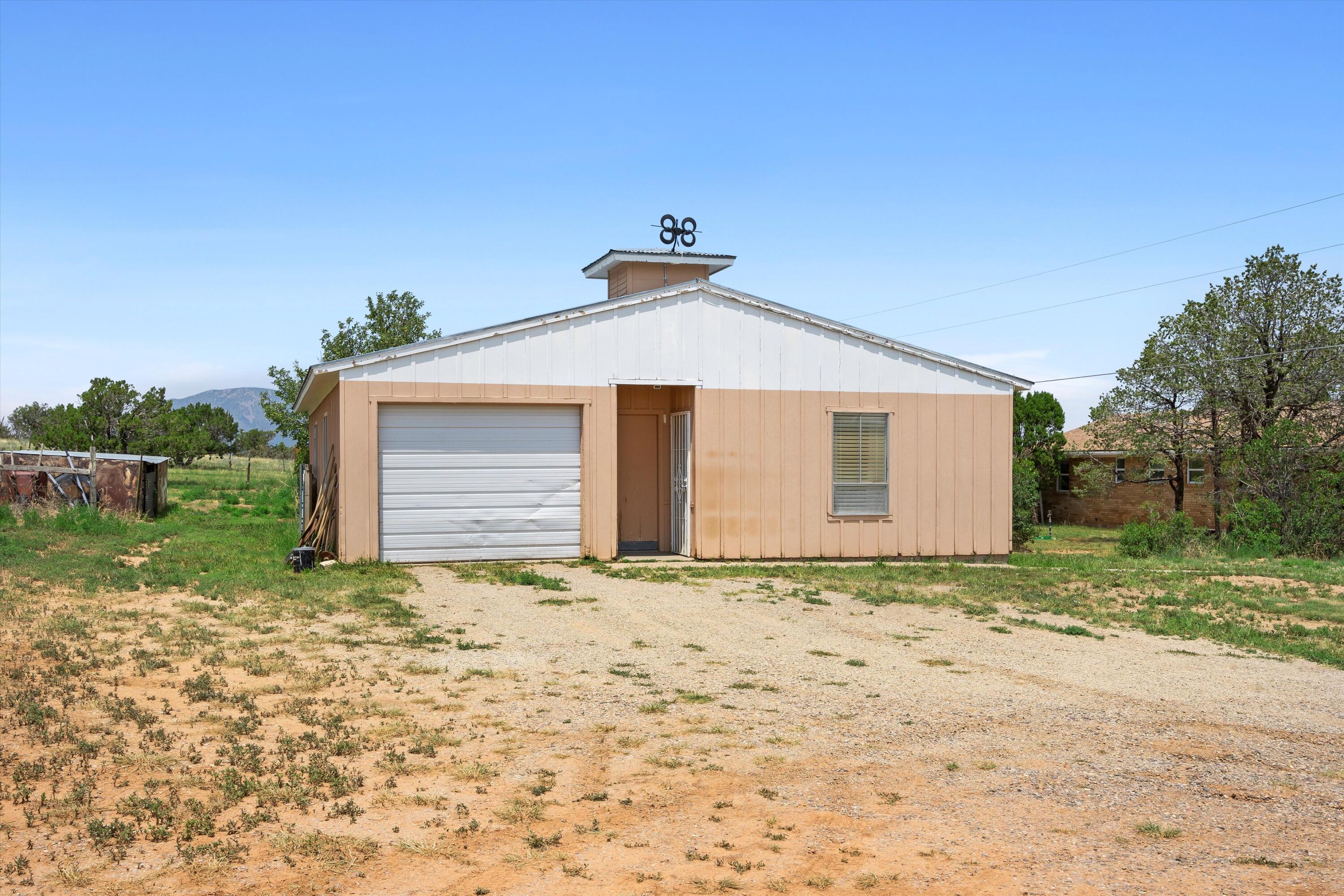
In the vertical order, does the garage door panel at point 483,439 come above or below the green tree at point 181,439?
below

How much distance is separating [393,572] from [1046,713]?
8926 mm

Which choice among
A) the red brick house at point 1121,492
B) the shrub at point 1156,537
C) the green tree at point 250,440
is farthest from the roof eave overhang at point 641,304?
the green tree at point 250,440

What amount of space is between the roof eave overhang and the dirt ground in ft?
17.7

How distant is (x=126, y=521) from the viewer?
21.6 meters

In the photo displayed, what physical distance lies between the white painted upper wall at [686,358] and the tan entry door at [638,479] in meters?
2.43

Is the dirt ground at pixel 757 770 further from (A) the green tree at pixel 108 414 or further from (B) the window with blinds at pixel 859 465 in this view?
(A) the green tree at pixel 108 414

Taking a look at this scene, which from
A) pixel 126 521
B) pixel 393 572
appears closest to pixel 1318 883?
pixel 393 572

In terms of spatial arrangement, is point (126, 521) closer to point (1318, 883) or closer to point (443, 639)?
point (443, 639)

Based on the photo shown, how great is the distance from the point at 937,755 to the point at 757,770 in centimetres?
106

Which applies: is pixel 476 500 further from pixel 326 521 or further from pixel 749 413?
pixel 749 413

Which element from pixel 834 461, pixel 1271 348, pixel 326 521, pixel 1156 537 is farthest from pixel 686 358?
pixel 1271 348

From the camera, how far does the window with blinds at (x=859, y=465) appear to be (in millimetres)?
16469

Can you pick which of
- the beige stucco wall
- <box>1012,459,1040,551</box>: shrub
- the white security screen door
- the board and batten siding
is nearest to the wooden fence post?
the board and batten siding

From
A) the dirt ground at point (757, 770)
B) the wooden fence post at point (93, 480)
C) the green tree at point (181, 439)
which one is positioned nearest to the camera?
the dirt ground at point (757, 770)
